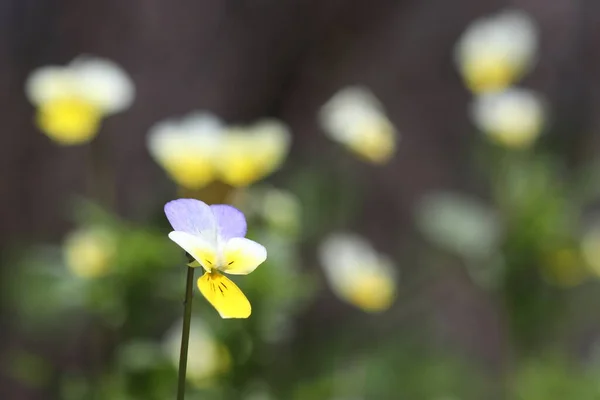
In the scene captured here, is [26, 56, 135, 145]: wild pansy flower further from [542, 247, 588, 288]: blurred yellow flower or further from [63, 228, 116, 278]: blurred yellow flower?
[542, 247, 588, 288]: blurred yellow flower

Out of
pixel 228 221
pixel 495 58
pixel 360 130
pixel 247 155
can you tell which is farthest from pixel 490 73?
pixel 228 221

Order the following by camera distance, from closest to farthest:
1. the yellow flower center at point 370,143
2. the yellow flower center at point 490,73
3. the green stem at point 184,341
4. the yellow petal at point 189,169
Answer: the green stem at point 184,341, the yellow petal at point 189,169, the yellow flower center at point 370,143, the yellow flower center at point 490,73

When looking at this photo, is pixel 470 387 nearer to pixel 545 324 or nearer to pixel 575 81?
pixel 545 324

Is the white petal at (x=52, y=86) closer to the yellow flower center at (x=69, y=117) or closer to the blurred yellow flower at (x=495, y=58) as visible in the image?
the yellow flower center at (x=69, y=117)

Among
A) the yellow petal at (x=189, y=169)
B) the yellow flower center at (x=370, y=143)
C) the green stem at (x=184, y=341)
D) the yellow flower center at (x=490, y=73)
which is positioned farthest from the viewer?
the yellow flower center at (x=490, y=73)

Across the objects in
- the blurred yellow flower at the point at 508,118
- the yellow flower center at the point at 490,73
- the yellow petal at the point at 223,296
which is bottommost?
the yellow petal at the point at 223,296

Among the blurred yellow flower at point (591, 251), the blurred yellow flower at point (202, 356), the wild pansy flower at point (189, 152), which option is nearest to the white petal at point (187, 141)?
the wild pansy flower at point (189, 152)

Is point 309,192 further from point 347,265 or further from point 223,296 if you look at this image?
point 223,296
